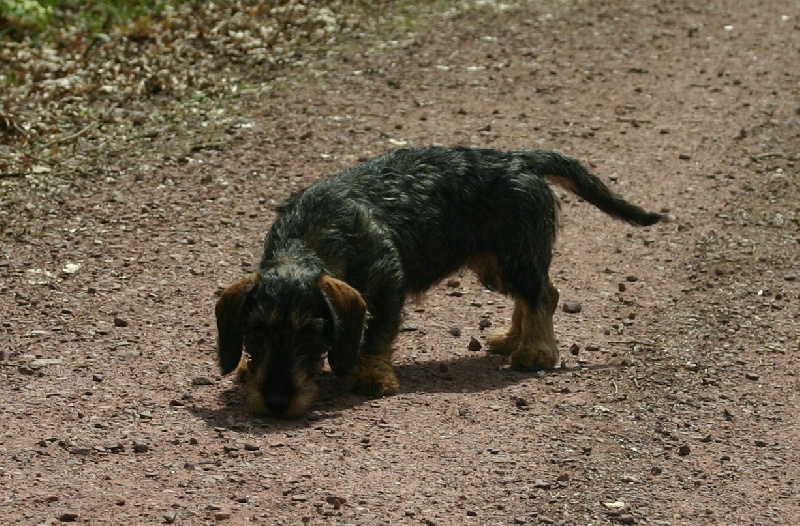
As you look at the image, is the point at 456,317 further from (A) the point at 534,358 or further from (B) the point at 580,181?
(B) the point at 580,181

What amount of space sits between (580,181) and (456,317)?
1267 mm

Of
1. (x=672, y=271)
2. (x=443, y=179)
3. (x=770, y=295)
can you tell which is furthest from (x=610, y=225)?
(x=443, y=179)

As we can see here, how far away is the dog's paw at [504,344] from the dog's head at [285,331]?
1.51 m

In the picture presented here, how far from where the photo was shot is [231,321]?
24.0 feet

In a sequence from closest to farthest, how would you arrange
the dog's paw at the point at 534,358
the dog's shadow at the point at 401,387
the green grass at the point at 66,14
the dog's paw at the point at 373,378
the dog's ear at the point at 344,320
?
the dog's shadow at the point at 401,387 < the dog's ear at the point at 344,320 < the dog's paw at the point at 373,378 < the dog's paw at the point at 534,358 < the green grass at the point at 66,14

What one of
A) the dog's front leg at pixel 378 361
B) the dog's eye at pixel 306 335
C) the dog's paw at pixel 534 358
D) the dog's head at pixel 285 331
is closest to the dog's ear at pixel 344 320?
the dog's head at pixel 285 331

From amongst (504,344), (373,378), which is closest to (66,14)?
(504,344)

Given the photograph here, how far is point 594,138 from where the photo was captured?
12555mm

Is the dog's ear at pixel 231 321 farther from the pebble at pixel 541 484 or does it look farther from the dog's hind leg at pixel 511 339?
the dog's hind leg at pixel 511 339

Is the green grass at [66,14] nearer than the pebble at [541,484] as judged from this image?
No

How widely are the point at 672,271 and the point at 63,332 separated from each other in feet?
14.0

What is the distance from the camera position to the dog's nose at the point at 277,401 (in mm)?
7102

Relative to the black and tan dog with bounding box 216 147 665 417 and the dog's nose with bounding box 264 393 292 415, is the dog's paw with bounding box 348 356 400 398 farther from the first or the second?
the dog's nose with bounding box 264 393 292 415

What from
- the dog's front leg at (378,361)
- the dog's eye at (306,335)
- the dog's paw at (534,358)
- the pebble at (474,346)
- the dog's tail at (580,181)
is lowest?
the pebble at (474,346)
